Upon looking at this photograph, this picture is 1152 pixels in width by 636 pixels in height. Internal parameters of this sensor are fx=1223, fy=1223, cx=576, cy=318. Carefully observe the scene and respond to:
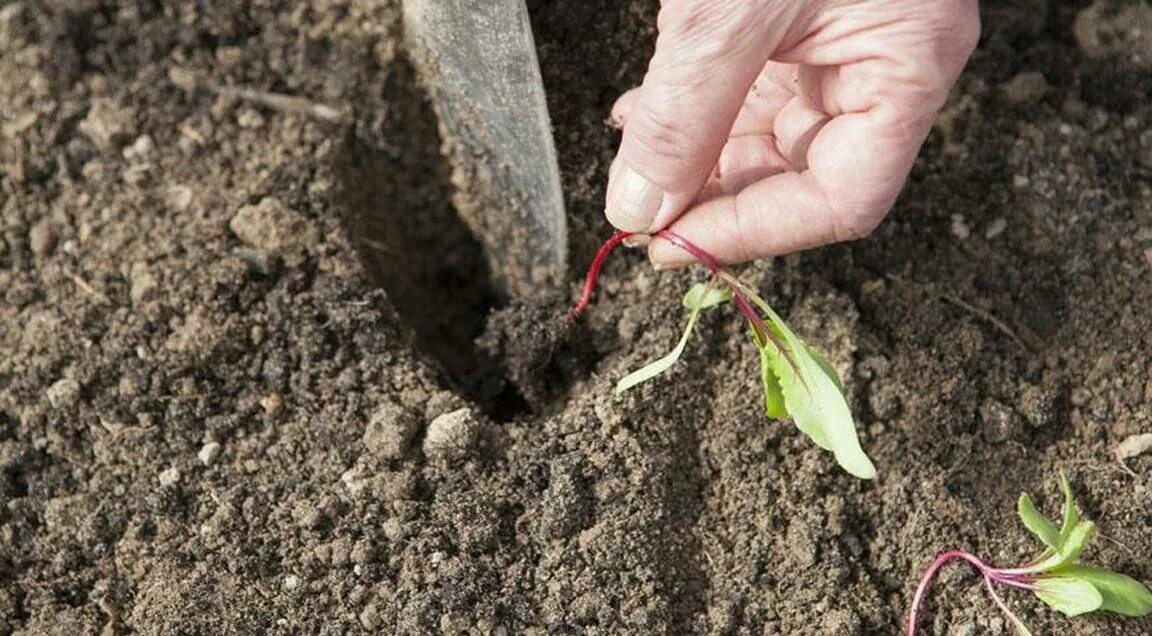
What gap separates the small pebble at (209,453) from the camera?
2.08 meters

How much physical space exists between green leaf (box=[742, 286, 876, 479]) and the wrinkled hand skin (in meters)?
0.17

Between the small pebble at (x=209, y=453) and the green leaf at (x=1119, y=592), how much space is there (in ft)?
4.55

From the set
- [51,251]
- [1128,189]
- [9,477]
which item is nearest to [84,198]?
[51,251]

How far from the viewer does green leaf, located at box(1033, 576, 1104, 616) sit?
179 centimetres

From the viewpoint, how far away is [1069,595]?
1.82 m

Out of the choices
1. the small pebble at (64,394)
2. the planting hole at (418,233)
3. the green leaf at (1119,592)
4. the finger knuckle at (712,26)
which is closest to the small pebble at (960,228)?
the green leaf at (1119,592)

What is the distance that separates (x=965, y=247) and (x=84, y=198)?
1.68 m

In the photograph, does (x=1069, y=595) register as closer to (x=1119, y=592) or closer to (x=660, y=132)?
(x=1119, y=592)

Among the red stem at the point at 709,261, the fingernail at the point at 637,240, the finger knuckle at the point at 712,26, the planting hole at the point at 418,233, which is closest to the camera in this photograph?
the finger knuckle at the point at 712,26

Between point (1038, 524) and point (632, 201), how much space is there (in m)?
0.77

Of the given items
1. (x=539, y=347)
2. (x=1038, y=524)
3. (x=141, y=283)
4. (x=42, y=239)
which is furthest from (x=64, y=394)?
(x=1038, y=524)

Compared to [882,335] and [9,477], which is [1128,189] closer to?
[882,335]

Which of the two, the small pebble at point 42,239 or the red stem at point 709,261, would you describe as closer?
the red stem at point 709,261

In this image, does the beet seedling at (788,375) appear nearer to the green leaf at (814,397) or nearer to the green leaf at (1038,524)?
the green leaf at (814,397)
